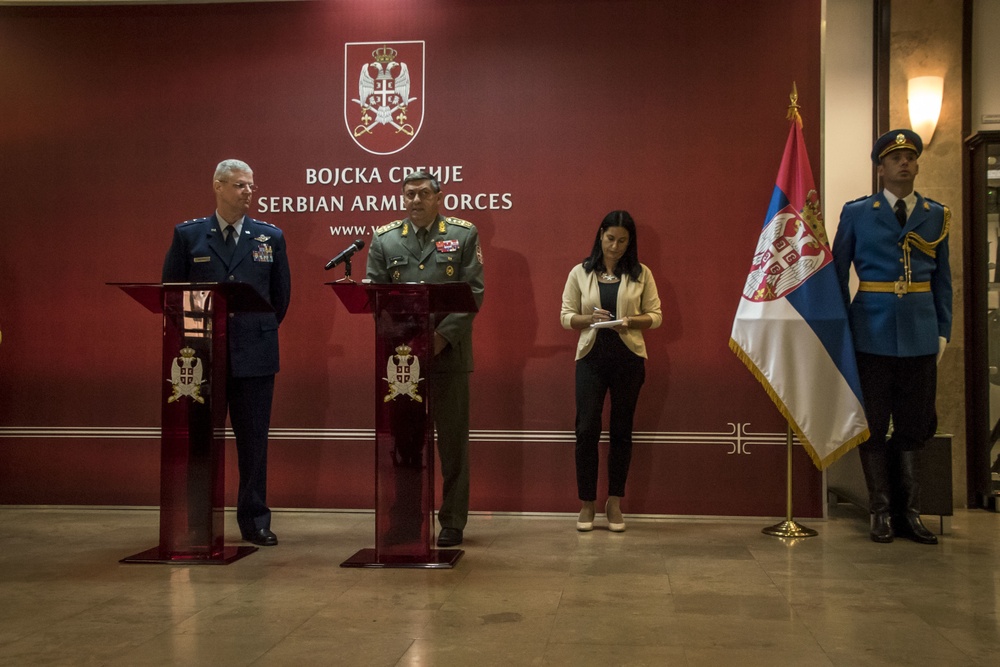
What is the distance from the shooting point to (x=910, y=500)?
4.60 meters

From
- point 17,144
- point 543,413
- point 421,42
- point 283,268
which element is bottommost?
point 543,413

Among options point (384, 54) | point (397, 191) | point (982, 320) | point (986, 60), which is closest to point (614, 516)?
point (397, 191)

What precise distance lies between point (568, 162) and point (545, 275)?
0.64 metres

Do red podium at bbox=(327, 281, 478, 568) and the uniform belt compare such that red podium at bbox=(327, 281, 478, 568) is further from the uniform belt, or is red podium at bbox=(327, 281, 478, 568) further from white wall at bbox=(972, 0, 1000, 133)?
white wall at bbox=(972, 0, 1000, 133)

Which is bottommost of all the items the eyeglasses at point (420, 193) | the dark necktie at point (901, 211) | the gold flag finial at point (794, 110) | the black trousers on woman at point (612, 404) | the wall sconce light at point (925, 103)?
the black trousers on woman at point (612, 404)

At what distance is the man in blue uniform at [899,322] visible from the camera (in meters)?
4.57

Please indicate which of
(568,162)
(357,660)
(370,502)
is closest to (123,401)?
(370,502)

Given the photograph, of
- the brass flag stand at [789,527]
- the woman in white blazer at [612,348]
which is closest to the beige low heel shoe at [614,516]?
the woman in white blazer at [612,348]

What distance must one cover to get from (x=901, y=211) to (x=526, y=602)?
9.02ft

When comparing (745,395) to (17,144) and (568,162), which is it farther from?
(17,144)

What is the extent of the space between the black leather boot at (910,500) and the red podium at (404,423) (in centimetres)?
226

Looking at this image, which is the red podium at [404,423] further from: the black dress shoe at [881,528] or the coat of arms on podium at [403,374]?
the black dress shoe at [881,528]

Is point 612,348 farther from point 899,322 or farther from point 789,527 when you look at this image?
point 899,322

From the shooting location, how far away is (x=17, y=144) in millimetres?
5715
